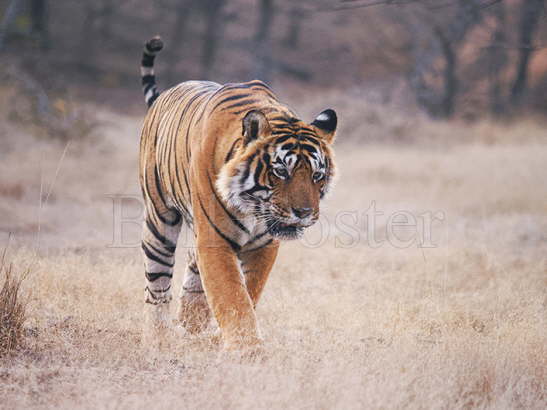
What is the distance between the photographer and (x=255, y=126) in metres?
3.50

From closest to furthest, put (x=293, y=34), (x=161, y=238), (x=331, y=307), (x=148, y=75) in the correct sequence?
(x=161, y=238) < (x=331, y=307) < (x=148, y=75) < (x=293, y=34)

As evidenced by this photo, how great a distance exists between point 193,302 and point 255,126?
156cm

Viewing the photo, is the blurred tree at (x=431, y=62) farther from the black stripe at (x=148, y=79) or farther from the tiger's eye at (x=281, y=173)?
the tiger's eye at (x=281, y=173)

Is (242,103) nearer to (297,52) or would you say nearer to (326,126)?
(326,126)

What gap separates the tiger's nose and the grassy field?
0.75 meters

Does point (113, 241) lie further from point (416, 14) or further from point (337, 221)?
point (416, 14)

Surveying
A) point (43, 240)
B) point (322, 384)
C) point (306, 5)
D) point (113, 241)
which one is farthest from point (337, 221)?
point (306, 5)

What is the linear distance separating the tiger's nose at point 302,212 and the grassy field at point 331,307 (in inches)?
29.4

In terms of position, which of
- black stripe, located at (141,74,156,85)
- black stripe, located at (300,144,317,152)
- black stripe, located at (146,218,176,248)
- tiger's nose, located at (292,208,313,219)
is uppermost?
black stripe, located at (141,74,156,85)

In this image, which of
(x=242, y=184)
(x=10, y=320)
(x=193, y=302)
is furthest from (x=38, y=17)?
(x=242, y=184)

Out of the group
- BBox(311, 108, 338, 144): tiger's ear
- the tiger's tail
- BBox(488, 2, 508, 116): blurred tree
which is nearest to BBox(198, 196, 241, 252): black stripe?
BBox(311, 108, 338, 144): tiger's ear

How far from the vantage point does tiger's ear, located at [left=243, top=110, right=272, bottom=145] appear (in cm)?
346

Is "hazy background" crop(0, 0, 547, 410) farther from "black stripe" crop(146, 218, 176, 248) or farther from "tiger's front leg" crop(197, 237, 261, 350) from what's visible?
"black stripe" crop(146, 218, 176, 248)

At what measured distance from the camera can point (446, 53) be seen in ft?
66.2
